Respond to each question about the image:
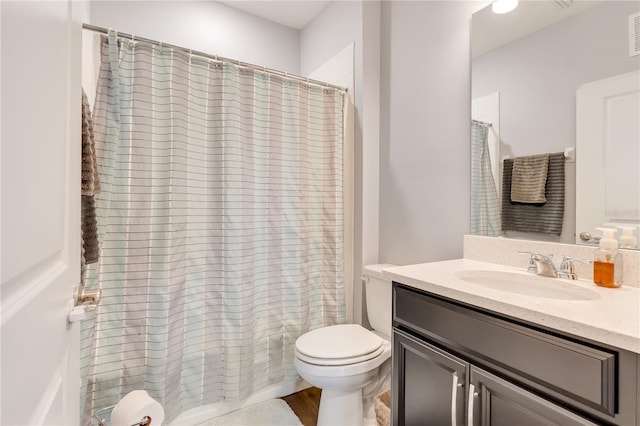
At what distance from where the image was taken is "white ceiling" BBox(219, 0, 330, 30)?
92.1 inches

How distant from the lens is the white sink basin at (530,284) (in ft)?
3.32

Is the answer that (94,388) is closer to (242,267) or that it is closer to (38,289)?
(242,267)

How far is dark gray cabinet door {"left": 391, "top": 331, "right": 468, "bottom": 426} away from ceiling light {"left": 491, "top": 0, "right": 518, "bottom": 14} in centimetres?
146

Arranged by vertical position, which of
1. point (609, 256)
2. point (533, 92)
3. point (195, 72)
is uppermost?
point (195, 72)

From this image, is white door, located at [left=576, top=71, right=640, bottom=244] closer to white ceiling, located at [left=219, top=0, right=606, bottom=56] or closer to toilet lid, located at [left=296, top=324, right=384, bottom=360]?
white ceiling, located at [left=219, top=0, right=606, bottom=56]

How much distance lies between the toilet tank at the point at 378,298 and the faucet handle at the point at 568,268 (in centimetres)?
80

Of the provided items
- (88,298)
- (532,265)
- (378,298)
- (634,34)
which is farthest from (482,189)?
(88,298)

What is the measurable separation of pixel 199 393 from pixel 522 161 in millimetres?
1932

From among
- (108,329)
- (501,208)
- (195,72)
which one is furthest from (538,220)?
(108,329)

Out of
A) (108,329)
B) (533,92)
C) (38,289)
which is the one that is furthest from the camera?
(108,329)

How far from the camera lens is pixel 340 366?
4.63 ft

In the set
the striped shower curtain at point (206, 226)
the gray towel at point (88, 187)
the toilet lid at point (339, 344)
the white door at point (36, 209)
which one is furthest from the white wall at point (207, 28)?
the toilet lid at point (339, 344)

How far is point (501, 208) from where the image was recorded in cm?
141

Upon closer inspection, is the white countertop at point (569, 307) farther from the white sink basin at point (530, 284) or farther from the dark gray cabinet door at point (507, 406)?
the dark gray cabinet door at point (507, 406)
